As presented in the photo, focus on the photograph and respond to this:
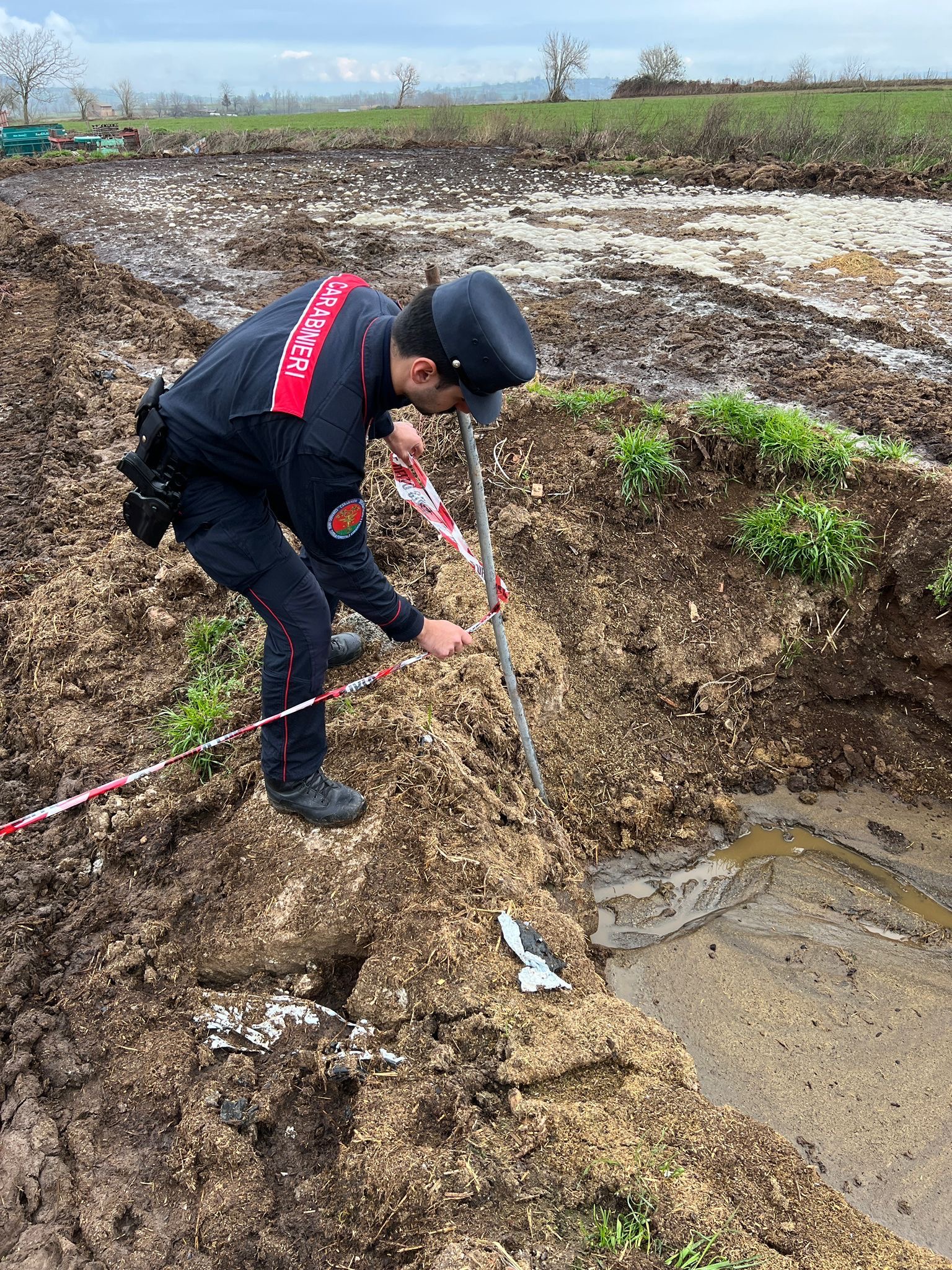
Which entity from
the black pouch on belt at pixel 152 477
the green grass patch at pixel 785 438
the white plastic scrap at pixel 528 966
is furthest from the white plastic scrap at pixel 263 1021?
the green grass patch at pixel 785 438

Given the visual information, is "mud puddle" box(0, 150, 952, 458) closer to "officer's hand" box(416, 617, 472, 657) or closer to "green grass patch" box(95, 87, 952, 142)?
"officer's hand" box(416, 617, 472, 657)

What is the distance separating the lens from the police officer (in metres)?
2.10

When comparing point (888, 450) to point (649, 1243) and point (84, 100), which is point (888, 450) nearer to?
point (649, 1243)

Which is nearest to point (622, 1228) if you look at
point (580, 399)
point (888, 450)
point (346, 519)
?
point (346, 519)

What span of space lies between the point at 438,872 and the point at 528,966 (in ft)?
1.42

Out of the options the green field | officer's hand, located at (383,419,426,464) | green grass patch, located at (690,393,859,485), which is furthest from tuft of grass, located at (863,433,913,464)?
the green field

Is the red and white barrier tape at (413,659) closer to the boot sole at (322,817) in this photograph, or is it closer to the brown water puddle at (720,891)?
the boot sole at (322,817)

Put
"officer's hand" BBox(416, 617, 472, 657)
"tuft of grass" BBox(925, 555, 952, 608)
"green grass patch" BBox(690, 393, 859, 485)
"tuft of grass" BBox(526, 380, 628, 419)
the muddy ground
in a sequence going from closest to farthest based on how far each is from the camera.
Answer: the muddy ground, "officer's hand" BBox(416, 617, 472, 657), "tuft of grass" BBox(925, 555, 952, 608), "green grass patch" BBox(690, 393, 859, 485), "tuft of grass" BBox(526, 380, 628, 419)

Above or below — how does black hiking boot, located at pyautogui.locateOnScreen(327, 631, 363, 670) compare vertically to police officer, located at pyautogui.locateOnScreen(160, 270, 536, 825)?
below

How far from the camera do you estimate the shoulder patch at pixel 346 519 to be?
7.21ft

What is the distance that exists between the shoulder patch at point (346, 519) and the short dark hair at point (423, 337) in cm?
42

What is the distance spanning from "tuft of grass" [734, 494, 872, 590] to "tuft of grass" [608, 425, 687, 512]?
0.50 m

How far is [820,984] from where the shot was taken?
10.4 feet

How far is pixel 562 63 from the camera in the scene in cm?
2866
